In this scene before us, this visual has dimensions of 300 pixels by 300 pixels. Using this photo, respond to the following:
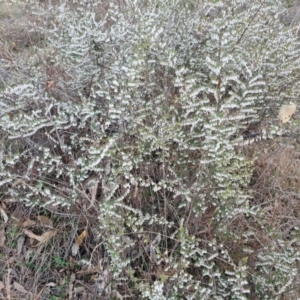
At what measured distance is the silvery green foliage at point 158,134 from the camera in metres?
1.74

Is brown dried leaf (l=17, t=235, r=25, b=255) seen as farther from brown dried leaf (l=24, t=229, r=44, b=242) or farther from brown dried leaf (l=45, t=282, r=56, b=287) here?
brown dried leaf (l=45, t=282, r=56, b=287)

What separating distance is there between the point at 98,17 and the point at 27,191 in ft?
6.34

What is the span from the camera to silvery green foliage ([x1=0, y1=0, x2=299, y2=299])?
1.74m

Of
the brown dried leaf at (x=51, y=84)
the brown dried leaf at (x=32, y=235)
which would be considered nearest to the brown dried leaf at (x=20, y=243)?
the brown dried leaf at (x=32, y=235)

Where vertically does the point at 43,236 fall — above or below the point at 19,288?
above

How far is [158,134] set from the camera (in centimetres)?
186

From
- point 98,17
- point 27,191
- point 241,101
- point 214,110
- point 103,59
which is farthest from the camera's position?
point 98,17

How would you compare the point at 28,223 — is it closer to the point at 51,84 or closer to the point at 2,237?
the point at 2,237

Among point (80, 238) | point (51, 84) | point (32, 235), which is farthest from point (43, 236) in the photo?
point (51, 84)

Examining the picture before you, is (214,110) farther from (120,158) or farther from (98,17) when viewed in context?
(98,17)

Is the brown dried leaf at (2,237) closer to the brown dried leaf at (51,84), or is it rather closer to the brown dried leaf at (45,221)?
the brown dried leaf at (45,221)

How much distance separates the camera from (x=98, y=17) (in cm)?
339

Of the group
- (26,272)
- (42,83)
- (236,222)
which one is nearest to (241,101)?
(236,222)

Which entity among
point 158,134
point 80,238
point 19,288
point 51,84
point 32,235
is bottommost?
point 19,288
